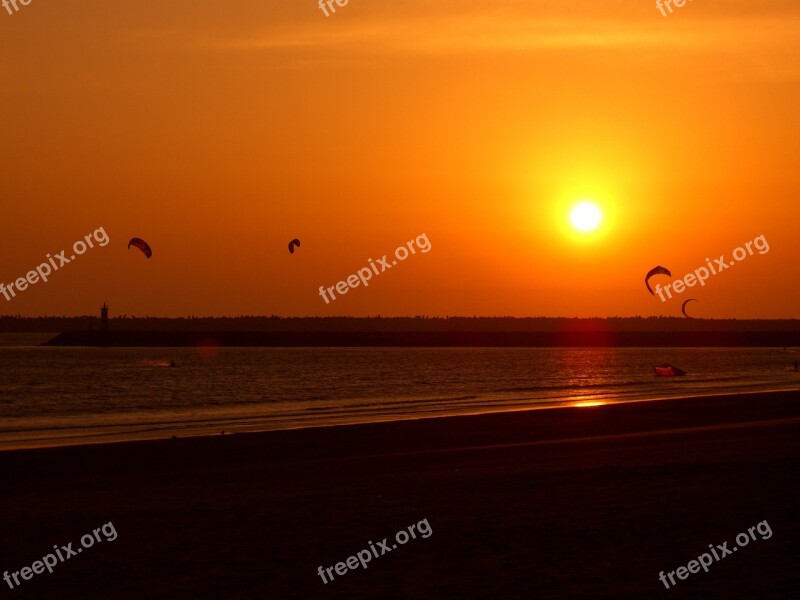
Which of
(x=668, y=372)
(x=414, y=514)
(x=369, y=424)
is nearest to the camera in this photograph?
(x=414, y=514)

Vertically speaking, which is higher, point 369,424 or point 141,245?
point 141,245

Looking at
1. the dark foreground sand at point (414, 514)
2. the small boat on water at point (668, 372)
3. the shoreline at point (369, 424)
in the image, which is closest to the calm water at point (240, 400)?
the shoreline at point (369, 424)

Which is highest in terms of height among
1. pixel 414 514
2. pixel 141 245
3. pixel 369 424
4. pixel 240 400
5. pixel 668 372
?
pixel 141 245

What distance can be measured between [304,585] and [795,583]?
4.16m

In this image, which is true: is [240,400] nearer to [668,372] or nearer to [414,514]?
[668,372]

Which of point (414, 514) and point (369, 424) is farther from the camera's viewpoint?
point (369, 424)

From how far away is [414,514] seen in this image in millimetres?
12969

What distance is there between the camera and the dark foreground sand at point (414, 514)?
965 centimetres

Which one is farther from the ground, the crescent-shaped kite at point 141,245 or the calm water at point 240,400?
the crescent-shaped kite at point 141,245

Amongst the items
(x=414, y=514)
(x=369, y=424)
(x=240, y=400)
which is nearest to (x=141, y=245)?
(x=240, y=400)

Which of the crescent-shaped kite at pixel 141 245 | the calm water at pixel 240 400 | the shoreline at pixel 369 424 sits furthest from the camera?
the crescent-shaped kite at pixel 141 245

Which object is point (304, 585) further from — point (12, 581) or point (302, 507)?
point (302, 507)

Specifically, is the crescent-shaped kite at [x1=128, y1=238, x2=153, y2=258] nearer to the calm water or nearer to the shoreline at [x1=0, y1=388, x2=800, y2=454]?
the calm water

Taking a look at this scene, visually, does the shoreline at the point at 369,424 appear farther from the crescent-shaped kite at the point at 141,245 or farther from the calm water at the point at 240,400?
the crescent-shaped kite at the point at 141,245
